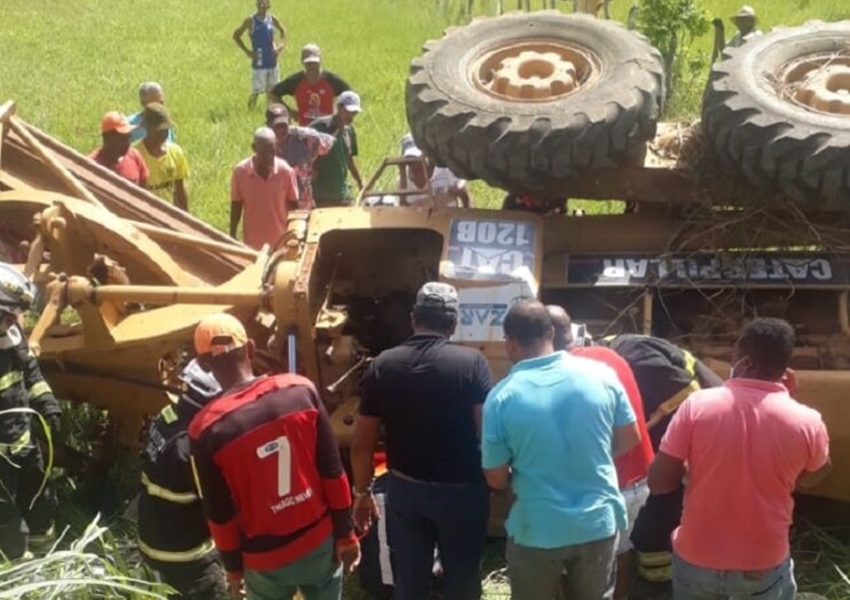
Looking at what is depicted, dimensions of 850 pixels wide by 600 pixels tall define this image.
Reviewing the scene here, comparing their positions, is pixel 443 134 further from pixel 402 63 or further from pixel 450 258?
pixel 402 63

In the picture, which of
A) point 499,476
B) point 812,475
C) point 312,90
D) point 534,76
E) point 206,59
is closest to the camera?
point 499,476

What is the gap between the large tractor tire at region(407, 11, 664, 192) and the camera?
5.51 meters

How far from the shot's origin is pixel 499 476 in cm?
415

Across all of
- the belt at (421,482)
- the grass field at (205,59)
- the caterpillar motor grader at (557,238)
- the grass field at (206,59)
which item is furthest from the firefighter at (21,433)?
the grass field at (206,59)

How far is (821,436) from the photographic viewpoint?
12.8 ft

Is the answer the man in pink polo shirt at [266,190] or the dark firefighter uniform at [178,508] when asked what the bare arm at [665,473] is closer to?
the dark firefighter uniform at [178,508]

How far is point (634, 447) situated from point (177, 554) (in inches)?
70.2

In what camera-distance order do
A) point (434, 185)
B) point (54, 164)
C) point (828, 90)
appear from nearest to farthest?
point (828, 90) → point (54, 164) → point (434, 185)

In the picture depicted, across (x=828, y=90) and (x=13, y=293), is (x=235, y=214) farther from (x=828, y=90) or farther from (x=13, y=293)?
(x=828, y=90)

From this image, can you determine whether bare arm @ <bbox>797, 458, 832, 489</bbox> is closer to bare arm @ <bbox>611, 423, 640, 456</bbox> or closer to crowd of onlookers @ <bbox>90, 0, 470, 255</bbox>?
bare arm @ <bbox>611, 423, 640, 456</bbox>

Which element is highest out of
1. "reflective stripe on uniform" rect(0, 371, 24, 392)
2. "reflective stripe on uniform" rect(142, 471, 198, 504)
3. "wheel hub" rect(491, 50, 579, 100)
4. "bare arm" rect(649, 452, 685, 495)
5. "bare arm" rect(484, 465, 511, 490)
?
"wheel hub" rect(491, 50, 579, 100)

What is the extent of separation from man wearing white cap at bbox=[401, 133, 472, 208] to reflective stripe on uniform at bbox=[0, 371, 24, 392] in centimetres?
207

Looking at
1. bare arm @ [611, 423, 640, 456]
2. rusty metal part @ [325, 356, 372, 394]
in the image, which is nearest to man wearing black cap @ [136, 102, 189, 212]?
rusty metal part @ [325, 356, 372, 394]

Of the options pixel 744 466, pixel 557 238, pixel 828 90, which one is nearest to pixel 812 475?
pixel 744 466
